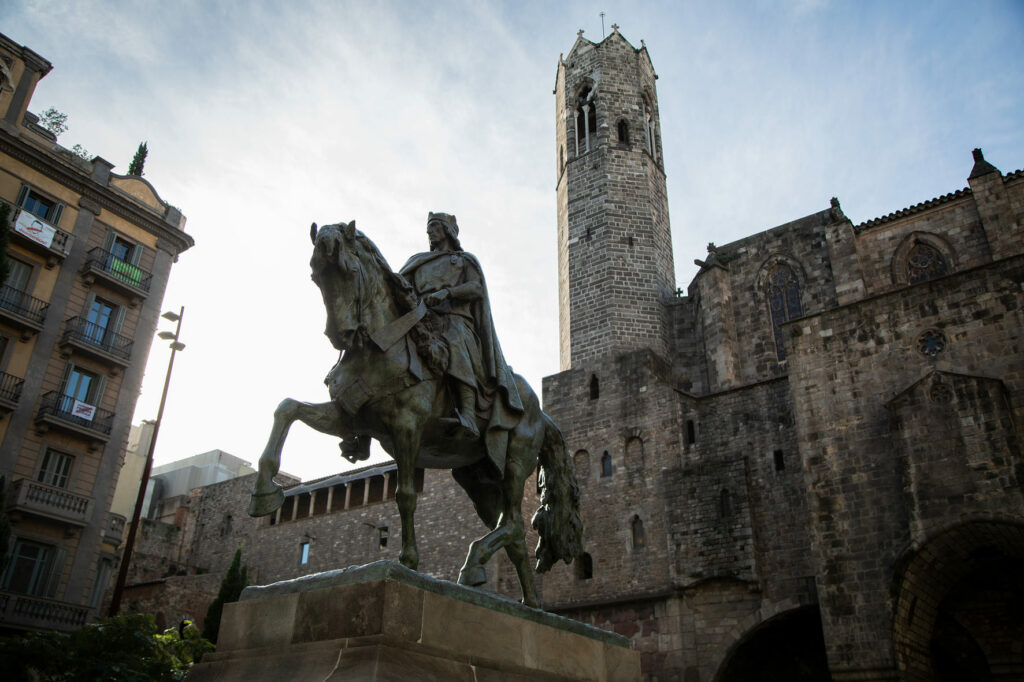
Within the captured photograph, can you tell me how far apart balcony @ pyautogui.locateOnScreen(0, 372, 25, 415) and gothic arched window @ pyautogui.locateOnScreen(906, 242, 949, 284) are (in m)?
25.1

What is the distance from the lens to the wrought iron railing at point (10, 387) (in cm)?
2117

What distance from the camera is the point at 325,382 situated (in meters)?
6.29

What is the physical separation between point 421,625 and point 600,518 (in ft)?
67.7

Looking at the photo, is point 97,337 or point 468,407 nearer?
point 468,407

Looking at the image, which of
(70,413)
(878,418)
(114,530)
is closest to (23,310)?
(70,413)

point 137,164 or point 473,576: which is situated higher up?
point 137,164

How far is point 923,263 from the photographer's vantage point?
26141mm

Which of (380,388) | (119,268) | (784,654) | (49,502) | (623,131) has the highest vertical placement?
(623,131)

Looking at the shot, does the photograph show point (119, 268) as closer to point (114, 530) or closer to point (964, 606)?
point (114, 530)

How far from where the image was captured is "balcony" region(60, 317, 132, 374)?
74.7ft

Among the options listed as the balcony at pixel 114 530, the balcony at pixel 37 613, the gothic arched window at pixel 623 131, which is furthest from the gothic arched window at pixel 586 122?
the balcony at pixel 37 613

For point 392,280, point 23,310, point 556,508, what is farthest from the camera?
point 23,310

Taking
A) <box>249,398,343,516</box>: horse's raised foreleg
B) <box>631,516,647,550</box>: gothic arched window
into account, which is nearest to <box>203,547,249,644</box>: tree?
<box>631,516,647,550</box>: gothic arched window

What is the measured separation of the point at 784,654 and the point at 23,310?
22.0 meters
